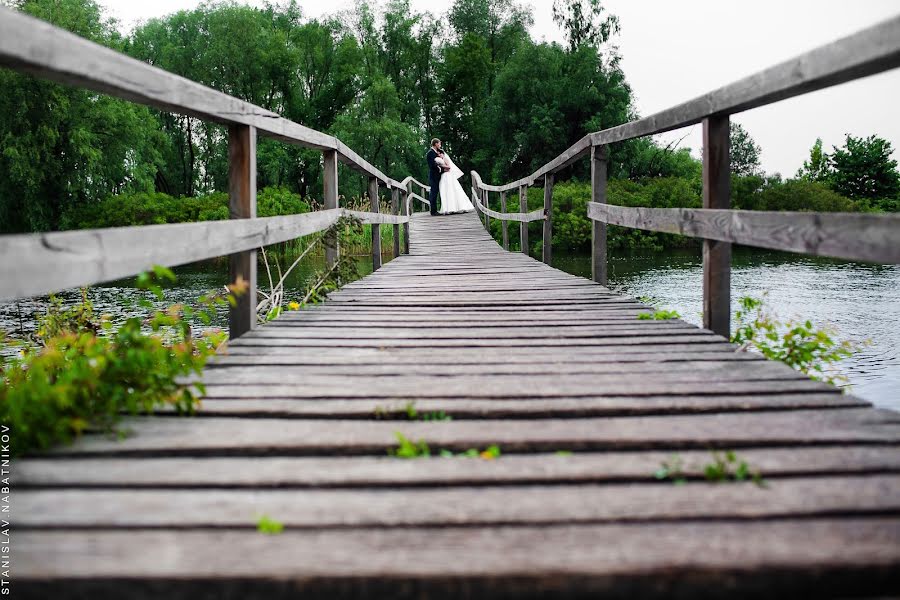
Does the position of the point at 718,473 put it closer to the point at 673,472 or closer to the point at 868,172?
the point at 673,472

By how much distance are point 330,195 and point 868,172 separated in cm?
4918

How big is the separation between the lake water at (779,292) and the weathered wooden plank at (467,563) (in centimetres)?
464

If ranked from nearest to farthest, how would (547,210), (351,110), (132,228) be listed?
(132,228)
(547,210)
(351,110)

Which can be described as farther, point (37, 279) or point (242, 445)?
point (242, 445)

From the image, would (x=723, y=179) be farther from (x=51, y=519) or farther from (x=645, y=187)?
(x=645, y=187)

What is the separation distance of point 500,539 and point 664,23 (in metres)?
51.4

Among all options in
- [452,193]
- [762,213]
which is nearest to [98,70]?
[762,213]

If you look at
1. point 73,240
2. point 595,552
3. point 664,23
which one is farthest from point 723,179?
point 664,23

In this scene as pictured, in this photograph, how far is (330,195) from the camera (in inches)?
217

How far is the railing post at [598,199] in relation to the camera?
541 cm

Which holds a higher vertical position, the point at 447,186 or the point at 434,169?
the point at 434,169

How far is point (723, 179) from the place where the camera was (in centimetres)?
334

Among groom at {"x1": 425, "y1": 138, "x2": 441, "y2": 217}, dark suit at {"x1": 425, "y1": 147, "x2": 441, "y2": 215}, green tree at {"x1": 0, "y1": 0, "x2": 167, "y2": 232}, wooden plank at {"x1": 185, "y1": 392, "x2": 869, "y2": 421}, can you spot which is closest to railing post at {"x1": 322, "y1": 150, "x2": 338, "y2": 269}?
wooden plank at {"x1": 185, "y1": 392, "x2": 869, "y2": 421}

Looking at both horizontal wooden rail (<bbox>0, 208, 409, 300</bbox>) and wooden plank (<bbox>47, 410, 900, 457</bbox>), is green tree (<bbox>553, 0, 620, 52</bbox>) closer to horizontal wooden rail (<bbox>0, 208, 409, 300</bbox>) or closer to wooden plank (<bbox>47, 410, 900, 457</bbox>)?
horizontal wooden rail (<bbox>0, 208, 409, 300</bbox>)
